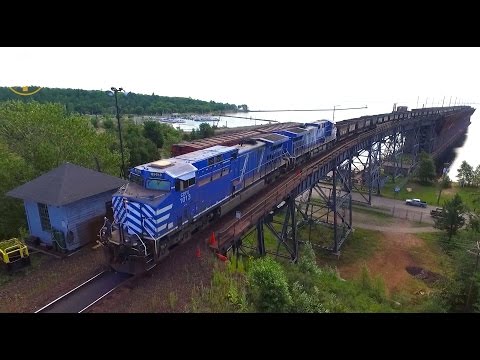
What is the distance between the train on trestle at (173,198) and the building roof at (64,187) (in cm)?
259

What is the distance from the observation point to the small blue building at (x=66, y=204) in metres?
16.8

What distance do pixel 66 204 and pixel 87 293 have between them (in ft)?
16.0

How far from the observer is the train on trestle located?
48.6 ft

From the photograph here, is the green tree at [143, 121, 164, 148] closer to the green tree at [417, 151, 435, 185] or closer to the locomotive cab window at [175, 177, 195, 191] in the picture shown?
the locomotive cab window at [175, 177, 195, 191]

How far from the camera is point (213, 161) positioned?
19125 millimetres

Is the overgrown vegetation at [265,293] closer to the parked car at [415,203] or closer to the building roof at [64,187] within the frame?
the building roof at [64,187]

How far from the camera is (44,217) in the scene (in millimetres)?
17625

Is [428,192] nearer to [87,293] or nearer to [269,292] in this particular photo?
[269,292]

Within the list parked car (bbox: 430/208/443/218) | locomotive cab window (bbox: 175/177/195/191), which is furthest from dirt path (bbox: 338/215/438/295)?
locomotive cab window (bbox: 175/177/195/191)

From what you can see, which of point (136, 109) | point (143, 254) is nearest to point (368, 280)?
point (143, 254)

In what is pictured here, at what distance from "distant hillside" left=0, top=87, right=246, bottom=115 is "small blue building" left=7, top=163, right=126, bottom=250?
4424 inches

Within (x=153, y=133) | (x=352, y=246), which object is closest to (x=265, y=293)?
(x=352, y=246)

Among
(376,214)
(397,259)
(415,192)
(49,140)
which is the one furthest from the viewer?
(415,192)

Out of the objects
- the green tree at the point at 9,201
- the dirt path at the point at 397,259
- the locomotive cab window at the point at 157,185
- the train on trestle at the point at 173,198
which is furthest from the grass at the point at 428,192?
the green tree at the point at 9,201
